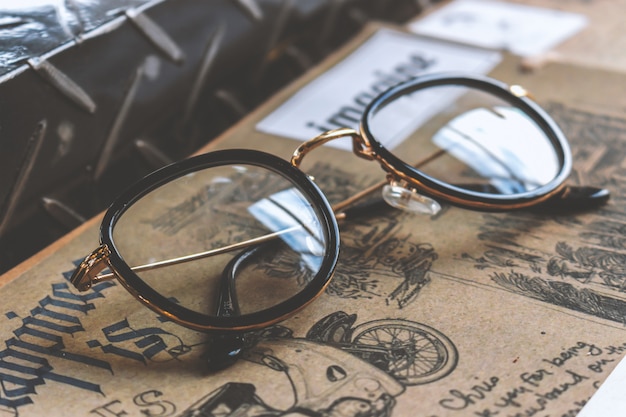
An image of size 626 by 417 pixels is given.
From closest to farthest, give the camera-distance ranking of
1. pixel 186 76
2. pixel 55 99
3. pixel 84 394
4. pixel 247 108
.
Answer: pixel 84 394 < pixel 55 99 < pixel 186 76 < pixel 247 108

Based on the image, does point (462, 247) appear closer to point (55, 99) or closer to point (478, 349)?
point (478, 349)

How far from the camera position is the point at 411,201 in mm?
548

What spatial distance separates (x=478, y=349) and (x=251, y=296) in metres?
0.14

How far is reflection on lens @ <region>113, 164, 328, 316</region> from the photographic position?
493 mm

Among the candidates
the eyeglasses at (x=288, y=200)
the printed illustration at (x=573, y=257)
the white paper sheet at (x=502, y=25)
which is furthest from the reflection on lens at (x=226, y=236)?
the white paper sheet at (x=502, y=25)

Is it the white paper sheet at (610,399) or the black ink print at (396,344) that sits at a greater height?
the black ink print at (396,344)

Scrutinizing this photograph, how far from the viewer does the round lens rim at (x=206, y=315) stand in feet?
1.48

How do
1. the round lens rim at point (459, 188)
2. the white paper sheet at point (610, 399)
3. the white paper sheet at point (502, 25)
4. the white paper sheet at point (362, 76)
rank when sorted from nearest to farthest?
the white paper sheet at point (610, 399), the round lens rim at point (459, 188), the white paper sheet at point (362, 76), the white paper sheet at point (502, 25)

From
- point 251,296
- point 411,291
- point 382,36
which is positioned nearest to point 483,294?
point 411,291

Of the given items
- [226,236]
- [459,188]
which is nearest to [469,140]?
[459,188]

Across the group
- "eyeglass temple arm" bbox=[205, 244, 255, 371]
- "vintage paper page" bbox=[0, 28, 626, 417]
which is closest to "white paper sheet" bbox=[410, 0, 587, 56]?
"vintage paper page" bbox=[0, 28, 626, 417]

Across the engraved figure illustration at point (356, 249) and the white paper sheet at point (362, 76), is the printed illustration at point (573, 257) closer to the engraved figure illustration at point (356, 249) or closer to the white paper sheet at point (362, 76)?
the engraved figure illustration at point (356, 249)

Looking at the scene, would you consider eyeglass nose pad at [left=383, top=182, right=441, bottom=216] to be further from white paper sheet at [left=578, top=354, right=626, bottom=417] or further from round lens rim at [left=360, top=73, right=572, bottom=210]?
white paper sheet at [left=578, top=354, right=626, bottom=417]

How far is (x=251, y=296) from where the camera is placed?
49cm
